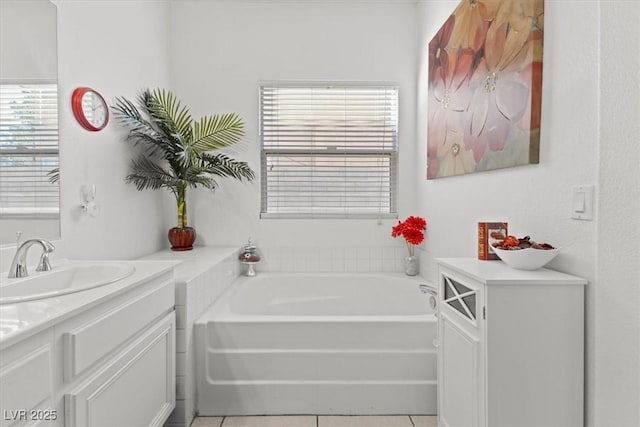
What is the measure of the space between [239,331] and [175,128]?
1.47m

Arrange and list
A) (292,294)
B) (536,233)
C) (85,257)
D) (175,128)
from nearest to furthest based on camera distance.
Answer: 1. (536,233)
2. (85,257)
3. (175,128)
4. (292,294)

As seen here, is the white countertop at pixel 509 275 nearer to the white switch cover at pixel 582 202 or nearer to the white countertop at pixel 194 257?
the white switch cover at pixel 582 202

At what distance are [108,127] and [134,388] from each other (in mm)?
1530

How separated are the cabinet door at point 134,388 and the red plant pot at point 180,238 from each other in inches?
44.4

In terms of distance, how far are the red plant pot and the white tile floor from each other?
1243 millimetres

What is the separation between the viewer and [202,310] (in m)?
2.04

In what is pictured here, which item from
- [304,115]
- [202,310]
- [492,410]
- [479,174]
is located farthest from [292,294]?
[492,410]

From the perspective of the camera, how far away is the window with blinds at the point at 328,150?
3057 mm

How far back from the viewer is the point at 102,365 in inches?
45.1

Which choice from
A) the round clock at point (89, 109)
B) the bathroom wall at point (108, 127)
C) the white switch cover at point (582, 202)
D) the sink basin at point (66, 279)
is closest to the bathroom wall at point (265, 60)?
the bathroom wall at point (108, 127)

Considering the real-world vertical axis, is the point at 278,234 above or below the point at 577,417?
above

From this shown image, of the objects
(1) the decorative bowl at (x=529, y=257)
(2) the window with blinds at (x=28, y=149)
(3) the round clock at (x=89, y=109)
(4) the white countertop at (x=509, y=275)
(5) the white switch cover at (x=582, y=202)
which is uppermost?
(3) the round clock at (x=89, y=109)

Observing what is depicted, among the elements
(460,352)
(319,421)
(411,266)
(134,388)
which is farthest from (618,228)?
(411,266)

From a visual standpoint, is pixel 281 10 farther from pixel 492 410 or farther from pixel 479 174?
pixel 492 410
